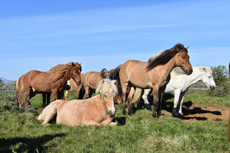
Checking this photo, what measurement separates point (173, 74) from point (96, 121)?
6.74 m

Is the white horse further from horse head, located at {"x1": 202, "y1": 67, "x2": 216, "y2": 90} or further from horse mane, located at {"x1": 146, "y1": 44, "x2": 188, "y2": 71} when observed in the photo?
horse mane, located at {"x1": 146, "y1": 44, "x2": 188, "y2": 71}

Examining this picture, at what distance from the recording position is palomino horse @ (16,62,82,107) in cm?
1030

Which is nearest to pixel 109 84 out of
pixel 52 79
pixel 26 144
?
pixel 26 144

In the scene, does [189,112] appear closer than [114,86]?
No

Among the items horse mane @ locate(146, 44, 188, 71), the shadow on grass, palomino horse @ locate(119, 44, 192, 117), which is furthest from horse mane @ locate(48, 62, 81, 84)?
the shadow on grass

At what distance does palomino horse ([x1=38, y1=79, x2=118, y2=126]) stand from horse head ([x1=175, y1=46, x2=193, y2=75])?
338 centimetres

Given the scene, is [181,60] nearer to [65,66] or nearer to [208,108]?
[65,66]

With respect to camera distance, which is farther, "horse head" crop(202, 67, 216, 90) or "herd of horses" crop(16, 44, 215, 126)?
"horse head" crop(202, 67, 216, 90)

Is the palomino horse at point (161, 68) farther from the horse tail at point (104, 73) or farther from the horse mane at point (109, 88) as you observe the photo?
the horse tail at point (104, 73)

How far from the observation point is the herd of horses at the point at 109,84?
21.9 ft

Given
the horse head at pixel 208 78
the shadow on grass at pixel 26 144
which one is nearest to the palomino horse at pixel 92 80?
the horse head at pixel 208 78

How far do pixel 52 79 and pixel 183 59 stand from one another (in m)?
5.46

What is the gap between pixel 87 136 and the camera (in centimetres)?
548

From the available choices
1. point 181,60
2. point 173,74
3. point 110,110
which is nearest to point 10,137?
point 110,110
